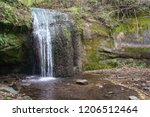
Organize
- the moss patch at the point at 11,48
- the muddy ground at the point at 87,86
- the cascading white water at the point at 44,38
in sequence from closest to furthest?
the muddy ground at the point at 87,86
the moss patch at the point at 11,48
the cascading white water at the point at 44,38

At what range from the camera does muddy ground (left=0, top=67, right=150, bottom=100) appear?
876 cm

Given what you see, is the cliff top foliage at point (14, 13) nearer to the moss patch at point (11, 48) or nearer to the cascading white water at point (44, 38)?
the cascading white water at point (44, 38)

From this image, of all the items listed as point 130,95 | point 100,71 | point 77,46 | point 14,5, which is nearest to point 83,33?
point 77,46

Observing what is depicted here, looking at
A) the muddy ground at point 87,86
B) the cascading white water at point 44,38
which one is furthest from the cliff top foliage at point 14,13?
the muddy ground at point 87,86

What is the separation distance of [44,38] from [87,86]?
3.15 meters

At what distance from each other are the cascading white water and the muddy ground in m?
0.81

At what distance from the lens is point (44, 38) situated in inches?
487

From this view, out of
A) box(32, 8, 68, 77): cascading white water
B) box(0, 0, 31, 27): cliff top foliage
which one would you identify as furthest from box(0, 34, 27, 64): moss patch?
box(32, 8, 68, 77): cascading white water

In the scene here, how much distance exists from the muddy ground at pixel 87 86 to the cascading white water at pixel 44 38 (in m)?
0.81

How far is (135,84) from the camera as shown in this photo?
35.2 ft

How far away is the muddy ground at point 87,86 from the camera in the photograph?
8.76 m

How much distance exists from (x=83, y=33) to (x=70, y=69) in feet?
6.72

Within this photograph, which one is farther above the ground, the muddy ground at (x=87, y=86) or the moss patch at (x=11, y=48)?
the moss patch at (x=11, y=48)

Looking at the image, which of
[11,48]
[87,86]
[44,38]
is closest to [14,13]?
[11,48]
